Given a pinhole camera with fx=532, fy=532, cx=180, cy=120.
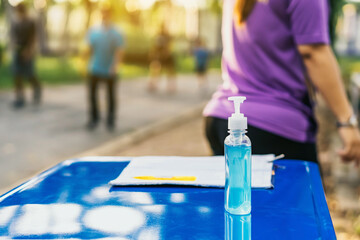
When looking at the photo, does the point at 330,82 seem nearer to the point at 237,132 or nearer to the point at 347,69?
the point at 237,132

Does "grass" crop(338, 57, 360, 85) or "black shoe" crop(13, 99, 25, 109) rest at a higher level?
"black shoe" crop(13, 99, 25, 109)

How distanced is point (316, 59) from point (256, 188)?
2.29ft

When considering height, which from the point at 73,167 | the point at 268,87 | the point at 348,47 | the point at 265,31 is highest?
the point at 265,31

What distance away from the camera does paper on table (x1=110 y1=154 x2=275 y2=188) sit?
1622 millimetres

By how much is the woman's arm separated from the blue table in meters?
0.43

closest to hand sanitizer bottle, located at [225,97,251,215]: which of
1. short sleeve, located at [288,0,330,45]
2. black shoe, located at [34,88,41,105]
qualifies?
short sleeve, located at [288,0,330,45]

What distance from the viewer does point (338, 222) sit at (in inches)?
169

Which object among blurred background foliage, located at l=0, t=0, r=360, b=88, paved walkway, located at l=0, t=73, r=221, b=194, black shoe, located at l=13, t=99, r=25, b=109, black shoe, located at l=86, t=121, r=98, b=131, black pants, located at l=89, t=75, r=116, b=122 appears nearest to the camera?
paved walkway, located at l=0, t=73, r=221, b=194

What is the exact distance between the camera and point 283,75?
2127 mm

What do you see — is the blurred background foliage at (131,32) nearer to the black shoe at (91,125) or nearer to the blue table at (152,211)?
the black shoe at (91,125)

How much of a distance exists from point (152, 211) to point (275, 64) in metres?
0.97

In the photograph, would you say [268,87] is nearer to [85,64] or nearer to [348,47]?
[85,64]

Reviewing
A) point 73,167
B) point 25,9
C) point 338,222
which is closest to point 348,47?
point 25,9

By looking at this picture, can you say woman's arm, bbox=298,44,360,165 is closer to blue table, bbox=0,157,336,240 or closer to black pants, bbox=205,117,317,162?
black pants, bbox=205,117,317,162
